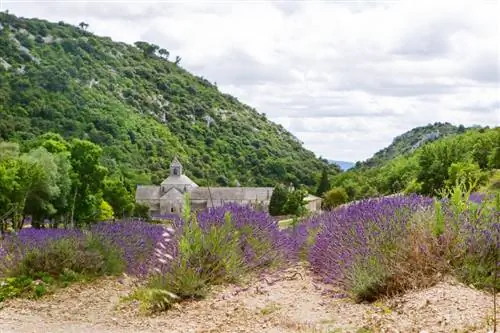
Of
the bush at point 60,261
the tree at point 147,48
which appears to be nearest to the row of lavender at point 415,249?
the bush at point 60,261

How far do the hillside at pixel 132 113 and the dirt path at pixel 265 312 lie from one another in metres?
55.9

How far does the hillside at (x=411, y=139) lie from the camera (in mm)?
129125

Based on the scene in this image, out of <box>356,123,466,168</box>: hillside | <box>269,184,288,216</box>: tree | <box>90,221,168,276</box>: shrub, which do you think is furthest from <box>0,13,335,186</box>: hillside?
<box>90,221,168,276</box>: shrub

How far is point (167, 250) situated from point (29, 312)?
1.81m

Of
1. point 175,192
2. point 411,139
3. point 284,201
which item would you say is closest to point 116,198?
point 284,201

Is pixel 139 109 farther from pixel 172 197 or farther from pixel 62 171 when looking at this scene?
pixel 62 171

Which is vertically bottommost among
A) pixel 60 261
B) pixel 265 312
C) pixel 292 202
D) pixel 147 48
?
pixel 265 312

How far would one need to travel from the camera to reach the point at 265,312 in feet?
22.2

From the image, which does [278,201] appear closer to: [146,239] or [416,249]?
[146,239]

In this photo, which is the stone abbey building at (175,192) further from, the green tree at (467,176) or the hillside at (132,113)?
the green tree at (467,176)

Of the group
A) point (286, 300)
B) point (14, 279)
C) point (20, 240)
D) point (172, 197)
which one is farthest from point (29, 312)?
point (172, 197)

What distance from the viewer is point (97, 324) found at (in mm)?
7188

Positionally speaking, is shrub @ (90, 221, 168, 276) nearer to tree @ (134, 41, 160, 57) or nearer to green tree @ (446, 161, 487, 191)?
green tree @ (446, 161, 487, 191)

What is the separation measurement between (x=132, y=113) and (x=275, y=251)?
10787cm
